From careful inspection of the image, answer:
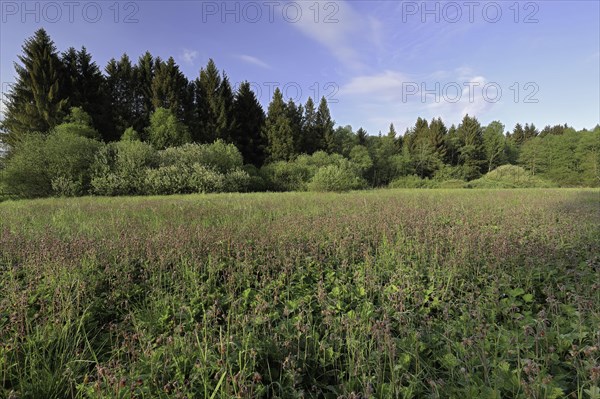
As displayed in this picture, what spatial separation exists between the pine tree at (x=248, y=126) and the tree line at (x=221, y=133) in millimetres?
153

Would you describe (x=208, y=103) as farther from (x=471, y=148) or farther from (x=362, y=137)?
(x=471, y=148)

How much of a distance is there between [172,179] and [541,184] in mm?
49593

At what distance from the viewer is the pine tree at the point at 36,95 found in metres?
30.1

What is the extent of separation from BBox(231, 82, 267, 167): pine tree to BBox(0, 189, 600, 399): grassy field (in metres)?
37.5

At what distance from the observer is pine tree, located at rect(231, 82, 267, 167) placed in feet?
141

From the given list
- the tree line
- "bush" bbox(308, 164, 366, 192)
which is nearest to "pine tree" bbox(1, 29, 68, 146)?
the tree line

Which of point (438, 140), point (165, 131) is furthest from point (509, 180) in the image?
point (165, 131)

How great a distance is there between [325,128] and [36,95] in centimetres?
3552

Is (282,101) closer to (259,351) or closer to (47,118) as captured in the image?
(47,118)

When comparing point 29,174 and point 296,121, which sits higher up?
point 296,121

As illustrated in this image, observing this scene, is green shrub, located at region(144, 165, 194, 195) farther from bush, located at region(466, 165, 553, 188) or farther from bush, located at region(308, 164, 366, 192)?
bush, located at region(466, 165, 553, 188)

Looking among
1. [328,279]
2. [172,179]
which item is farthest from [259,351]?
[172,179]

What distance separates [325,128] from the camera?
159 ft

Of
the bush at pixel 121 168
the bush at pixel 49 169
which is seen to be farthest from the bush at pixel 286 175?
the bush at pixel 49 169
